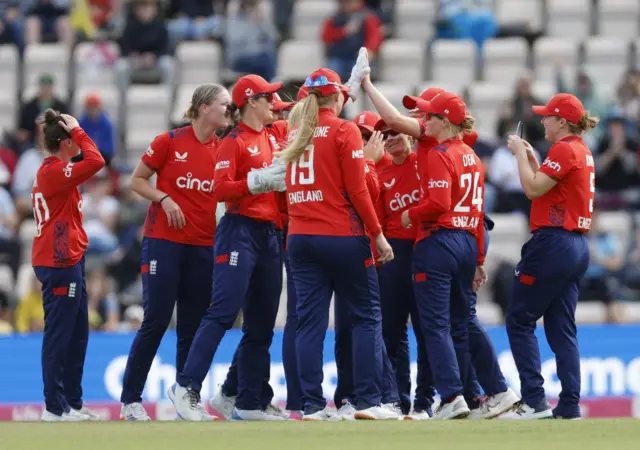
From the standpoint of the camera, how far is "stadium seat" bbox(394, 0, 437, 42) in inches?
821

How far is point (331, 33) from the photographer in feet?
65.5

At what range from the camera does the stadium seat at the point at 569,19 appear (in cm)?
2080

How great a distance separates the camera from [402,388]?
38.7 ft

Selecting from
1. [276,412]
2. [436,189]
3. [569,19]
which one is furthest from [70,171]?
[569,19]

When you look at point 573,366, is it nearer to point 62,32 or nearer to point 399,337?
point 399,337

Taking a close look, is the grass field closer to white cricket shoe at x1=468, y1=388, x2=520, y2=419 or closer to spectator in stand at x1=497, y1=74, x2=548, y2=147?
white cricket shoe at x1=468, y1=388, x2=520, y2=419

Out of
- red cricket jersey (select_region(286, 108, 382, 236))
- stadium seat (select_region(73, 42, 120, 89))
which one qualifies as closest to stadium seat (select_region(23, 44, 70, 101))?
stadium seat (select_region(73, 42, 120, 89))

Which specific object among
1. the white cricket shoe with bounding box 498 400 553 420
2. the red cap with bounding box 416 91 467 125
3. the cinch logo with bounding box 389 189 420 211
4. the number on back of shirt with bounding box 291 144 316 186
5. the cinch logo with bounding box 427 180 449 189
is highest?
the red cap with bounding box 416 91 467 125

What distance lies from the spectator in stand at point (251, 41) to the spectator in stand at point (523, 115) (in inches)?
130

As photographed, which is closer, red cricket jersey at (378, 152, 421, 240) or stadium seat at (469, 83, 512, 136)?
red cricket jersey at (378, 152, 421, 240)

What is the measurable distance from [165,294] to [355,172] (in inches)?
79.6

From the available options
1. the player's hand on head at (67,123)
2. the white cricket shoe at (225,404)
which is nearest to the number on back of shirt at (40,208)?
the player's hand on head at (67,123)

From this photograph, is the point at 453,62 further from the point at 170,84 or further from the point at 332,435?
the point at 332,435

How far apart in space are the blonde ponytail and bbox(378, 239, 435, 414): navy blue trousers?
1352mm
